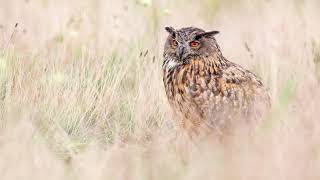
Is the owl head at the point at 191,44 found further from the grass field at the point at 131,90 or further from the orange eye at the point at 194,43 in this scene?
the grass field at the point at 131,90

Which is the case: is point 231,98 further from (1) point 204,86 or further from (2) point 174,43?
(2) point 174,43

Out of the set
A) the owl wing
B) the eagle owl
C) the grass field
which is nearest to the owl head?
the eagle owl

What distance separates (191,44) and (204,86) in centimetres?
38

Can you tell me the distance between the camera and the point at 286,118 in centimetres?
575

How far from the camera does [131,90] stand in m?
7.75

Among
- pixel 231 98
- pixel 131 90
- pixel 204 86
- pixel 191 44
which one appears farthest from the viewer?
pixel 131 90

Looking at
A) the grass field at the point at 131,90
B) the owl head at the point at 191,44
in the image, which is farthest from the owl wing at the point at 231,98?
the owl head at the point at 191,44

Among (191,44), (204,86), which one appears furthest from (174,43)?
(204,86)

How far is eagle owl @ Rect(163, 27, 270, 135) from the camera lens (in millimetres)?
6730

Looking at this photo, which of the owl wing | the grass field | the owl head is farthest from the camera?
the owl head

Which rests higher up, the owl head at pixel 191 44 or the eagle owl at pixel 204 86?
the owl head at pixel 191 44

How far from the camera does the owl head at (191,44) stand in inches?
281

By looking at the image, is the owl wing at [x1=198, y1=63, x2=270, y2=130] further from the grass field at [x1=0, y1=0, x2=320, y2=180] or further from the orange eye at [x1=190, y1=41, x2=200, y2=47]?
the orange eye at [x1=190, y1=41, x2=200, y2=47]

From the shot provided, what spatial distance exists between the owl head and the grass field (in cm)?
42
